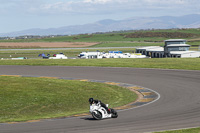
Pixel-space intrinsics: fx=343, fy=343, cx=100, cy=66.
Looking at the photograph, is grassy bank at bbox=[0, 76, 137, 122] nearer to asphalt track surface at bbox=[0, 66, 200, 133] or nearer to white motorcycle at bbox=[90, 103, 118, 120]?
asphalt track surface at bbox=[0, 66, 200, 133]

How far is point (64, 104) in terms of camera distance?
1164 inches

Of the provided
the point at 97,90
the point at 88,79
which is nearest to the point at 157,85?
the point at 97,90

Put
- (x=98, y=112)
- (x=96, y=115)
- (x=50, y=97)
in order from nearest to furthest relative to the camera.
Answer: (x=96, y=115) < (x=98, y=112) < (x=50, y=97)

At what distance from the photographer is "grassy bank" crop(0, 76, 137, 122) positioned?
26.3 meters

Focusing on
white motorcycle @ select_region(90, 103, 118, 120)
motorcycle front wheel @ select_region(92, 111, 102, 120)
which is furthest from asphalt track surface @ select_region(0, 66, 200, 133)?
white motorcycle @ select_region(90, 103, 118, 120)

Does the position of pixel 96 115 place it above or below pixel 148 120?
above

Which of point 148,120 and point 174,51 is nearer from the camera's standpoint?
point 148,120

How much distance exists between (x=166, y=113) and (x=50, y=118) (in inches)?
310

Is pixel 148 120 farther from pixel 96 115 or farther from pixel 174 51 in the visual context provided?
pixel 174 51

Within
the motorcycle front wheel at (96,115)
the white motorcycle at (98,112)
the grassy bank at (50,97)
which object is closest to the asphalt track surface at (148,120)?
the motorcycle front wheel at (96,115)

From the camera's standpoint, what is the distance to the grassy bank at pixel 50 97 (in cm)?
2627

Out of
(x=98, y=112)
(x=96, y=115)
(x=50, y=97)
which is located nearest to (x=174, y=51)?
(x=50, y=97)

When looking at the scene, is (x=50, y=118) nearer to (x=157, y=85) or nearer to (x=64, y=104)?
(x=64, y=104)

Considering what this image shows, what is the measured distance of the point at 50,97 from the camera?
3189 centimetres
